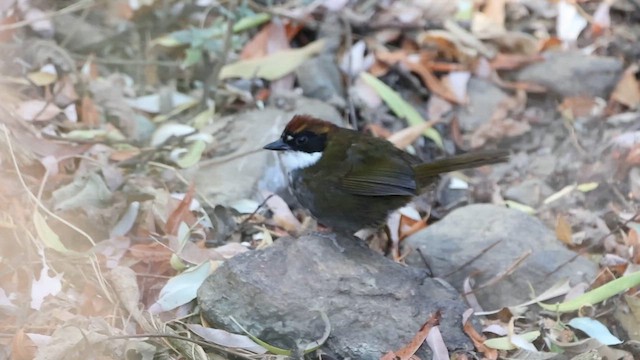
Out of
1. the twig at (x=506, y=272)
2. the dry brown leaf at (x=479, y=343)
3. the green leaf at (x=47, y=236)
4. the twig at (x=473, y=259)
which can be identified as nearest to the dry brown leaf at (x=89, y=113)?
the green leaf at (x=47, y=236)

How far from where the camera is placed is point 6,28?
5352 millimetres

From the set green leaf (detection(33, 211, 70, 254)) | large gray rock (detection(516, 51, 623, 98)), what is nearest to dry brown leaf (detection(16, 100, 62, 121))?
green leaf (detection(33, 211, 70, 254))

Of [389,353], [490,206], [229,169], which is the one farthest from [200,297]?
[490,206]

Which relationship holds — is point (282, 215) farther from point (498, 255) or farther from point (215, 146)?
point (498, 255)

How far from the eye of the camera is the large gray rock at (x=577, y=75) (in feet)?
19.0

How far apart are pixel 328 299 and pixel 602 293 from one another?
1.22 metres

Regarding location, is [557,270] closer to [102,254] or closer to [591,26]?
[102,254]

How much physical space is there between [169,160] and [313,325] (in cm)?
166

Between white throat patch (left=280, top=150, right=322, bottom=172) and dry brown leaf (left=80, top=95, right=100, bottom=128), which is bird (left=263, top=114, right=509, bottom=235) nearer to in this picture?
white throat patch (left=280, top=150, right=322, bottom=172)

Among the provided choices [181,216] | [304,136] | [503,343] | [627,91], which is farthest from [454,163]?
[627,91]

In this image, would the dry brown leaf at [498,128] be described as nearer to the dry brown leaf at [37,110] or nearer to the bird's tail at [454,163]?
the bird's tail at [454,163]

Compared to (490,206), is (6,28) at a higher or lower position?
higher

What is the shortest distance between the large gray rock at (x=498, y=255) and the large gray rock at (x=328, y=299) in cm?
40

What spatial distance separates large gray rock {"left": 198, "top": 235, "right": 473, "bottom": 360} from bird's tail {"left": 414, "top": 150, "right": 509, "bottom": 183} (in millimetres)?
505
